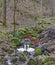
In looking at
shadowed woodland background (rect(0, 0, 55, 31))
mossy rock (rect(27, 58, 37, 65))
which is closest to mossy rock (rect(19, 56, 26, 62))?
mossy rock (rect(27, 58, 37, 65))

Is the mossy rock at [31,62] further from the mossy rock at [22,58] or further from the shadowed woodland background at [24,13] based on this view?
the shadowed woodland background at [24,13]

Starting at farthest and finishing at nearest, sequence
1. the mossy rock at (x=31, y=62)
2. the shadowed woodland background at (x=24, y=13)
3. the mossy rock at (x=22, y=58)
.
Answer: the shadowed woodland background at (x=24, y=13)
the mossy rock at (x=22, y=58)
the mossy rock at (x=31, y=62)

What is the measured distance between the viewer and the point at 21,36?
19578 millimetres

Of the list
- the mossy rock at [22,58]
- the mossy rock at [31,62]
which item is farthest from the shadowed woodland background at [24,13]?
the mossy rock at [31,62]

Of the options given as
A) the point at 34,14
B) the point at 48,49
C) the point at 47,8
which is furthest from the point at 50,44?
the point at 47,8

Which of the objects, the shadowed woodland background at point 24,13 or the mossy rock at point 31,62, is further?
the shadowed woodland background at point 24,13

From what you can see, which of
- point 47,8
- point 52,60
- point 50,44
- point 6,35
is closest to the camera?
point 52,60

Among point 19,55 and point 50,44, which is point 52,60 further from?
point 50,44

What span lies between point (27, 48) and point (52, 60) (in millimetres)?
4119

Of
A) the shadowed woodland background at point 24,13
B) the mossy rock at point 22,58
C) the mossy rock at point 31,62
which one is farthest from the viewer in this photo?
the shadowed woodland background at point 24,13

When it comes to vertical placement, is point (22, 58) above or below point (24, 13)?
below

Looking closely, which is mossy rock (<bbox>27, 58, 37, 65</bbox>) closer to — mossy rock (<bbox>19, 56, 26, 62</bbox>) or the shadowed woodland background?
mossy rock (<bbox>19, 56, 26, 62</bbox>)

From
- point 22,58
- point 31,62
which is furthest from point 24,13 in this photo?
point 31,62

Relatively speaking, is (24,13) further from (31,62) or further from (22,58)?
(31,62)
